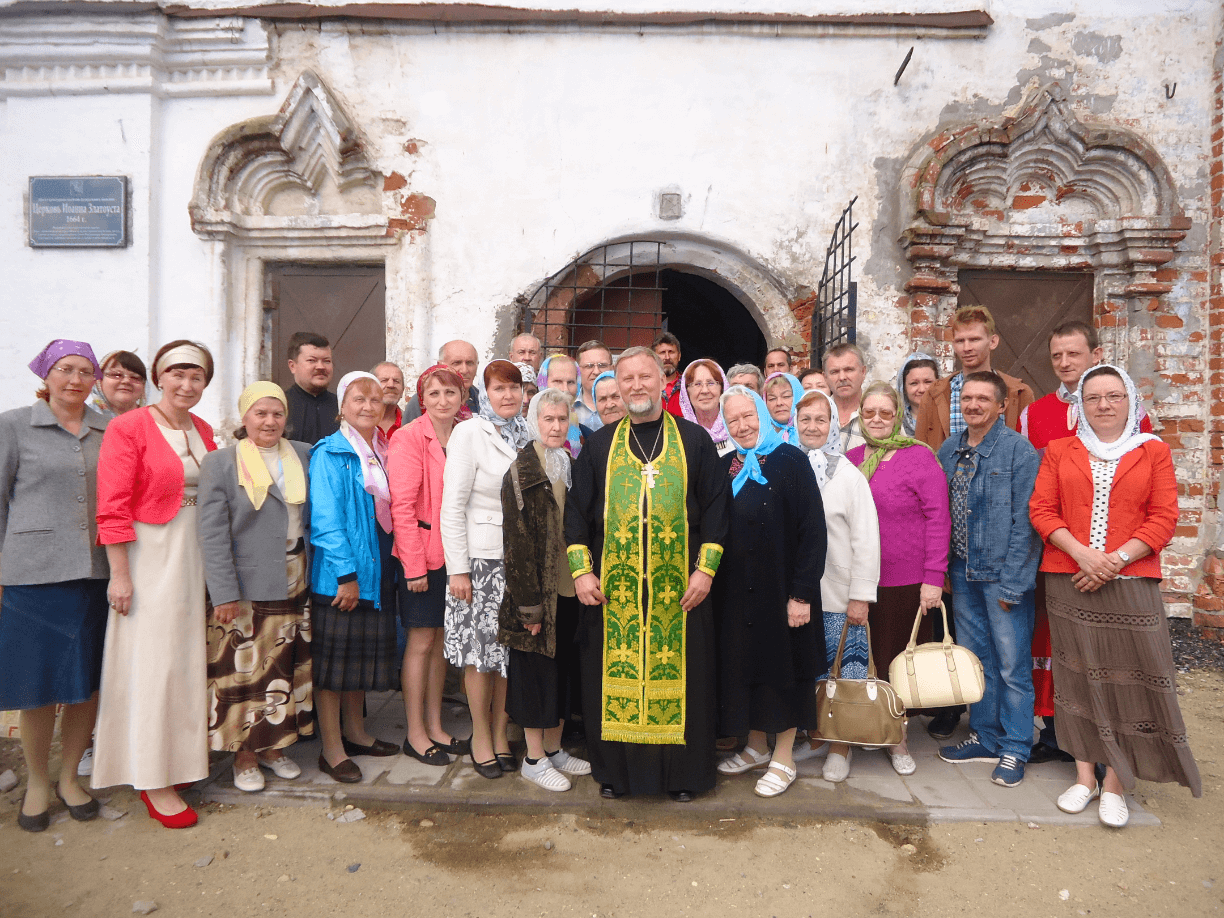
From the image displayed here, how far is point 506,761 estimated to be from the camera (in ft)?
11.2

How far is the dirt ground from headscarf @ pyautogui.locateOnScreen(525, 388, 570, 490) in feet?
4.72

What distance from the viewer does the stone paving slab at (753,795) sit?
10.0 ft

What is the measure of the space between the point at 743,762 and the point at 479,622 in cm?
138

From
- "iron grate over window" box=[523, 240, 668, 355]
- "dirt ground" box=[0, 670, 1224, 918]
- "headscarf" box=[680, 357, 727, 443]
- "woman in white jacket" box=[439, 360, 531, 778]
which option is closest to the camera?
"dirt ground" box=[0, 670, 1224, 918]

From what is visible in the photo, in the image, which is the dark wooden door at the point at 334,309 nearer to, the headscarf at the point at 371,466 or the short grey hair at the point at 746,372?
the headscarf at the point at 371,466

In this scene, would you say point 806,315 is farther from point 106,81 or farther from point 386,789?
point 106,81

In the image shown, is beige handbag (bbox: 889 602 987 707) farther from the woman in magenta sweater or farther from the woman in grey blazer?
the woman in grey blazer

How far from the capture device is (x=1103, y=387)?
10.0ft

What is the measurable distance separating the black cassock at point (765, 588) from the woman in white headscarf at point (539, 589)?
715 mm

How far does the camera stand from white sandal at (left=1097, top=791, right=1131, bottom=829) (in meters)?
2.97

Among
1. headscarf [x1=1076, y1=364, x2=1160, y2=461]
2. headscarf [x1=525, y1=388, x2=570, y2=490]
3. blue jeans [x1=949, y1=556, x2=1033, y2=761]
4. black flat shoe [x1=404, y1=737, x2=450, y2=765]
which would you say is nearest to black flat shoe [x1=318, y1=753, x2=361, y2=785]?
black flat shoe [x1=404, y1=737, x2=450, y2=765]

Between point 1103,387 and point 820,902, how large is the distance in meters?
2.32

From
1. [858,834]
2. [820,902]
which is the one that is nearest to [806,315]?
[858,834]

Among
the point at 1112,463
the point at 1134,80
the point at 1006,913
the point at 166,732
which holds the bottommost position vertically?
the point at 1006,913
